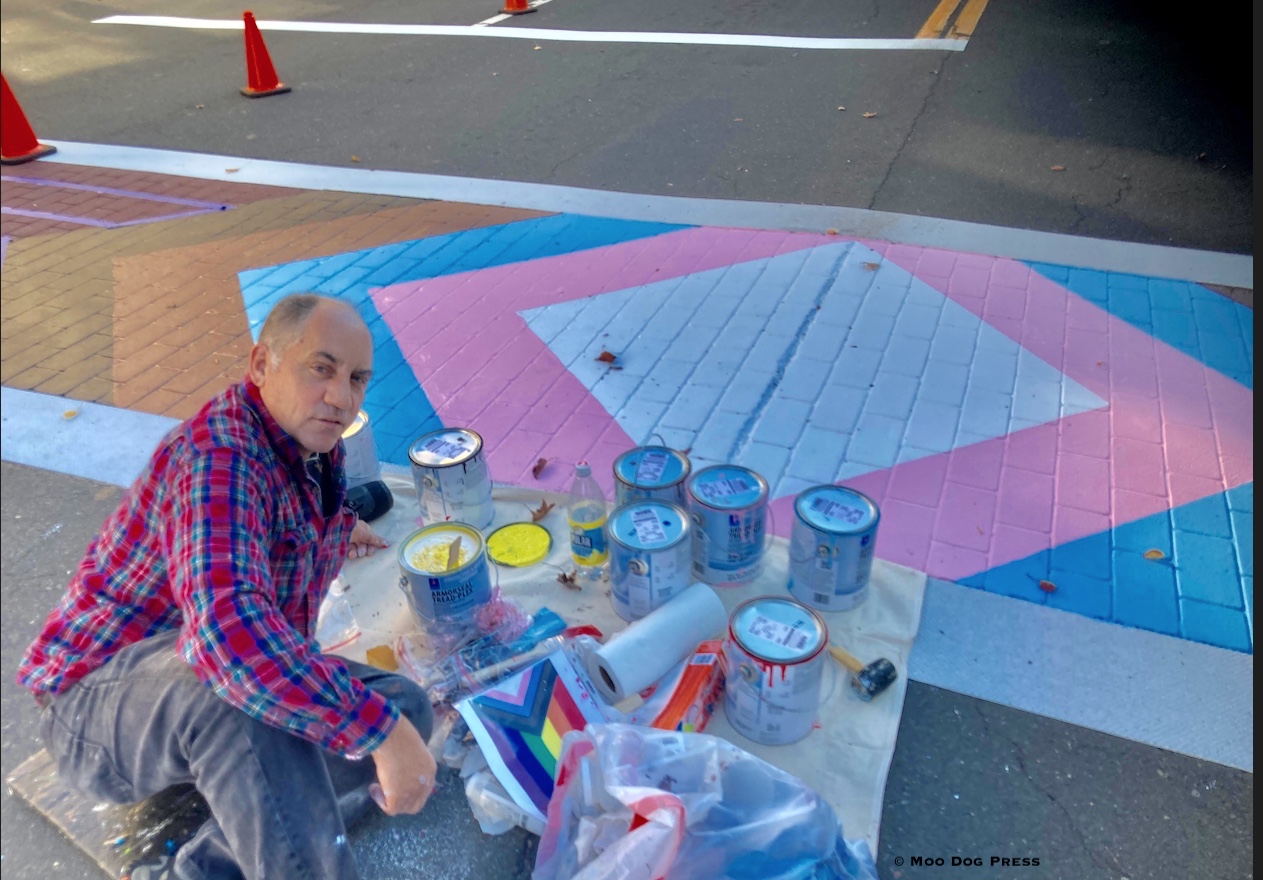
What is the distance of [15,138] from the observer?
7605mm

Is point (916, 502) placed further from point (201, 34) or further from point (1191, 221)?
point (201, 34)

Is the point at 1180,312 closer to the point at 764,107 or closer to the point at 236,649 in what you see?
the point at 764,107

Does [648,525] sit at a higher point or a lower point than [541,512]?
higher

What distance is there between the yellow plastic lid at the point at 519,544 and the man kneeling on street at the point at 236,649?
3.24ft

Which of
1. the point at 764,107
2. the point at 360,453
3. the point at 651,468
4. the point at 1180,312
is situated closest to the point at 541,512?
the point at 651,468

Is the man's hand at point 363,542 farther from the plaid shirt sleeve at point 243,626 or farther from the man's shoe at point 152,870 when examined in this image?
the plaid shirt sleeve at point 243,626

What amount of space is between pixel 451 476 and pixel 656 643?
0.96m

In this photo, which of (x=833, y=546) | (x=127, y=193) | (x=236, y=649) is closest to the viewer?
(x=236, y=649)

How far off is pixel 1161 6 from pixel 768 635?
37.0 feet

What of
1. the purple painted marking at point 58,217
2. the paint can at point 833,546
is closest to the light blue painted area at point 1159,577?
the paint can at point 833,546

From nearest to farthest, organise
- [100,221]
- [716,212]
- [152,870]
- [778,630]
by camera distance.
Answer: [152,870], [778,630], [716,212], [100,221]

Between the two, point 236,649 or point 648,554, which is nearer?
point 236,649

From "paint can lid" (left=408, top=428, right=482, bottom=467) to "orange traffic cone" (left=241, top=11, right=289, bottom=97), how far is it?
280 inches

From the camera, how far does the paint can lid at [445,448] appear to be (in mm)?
3115
